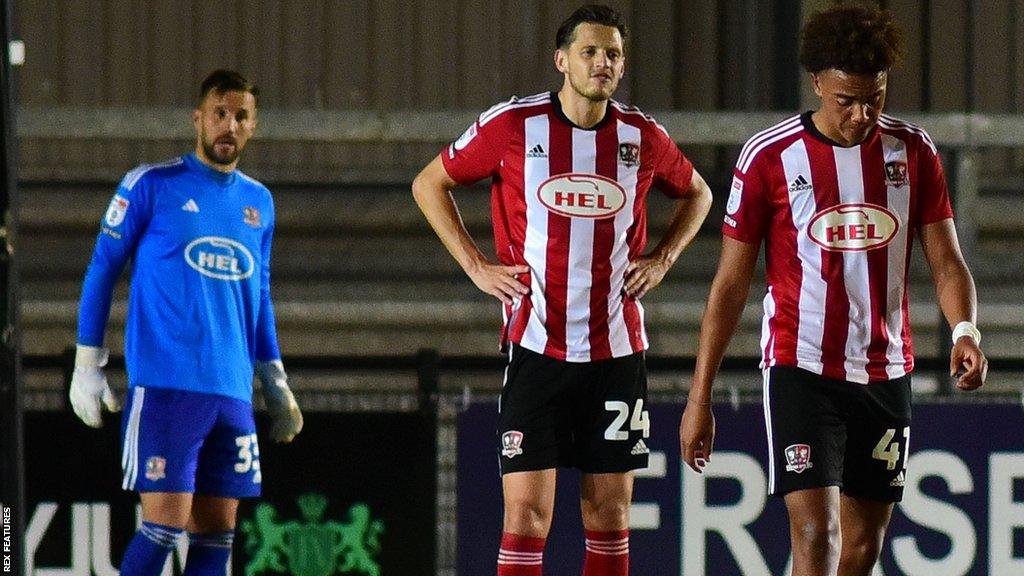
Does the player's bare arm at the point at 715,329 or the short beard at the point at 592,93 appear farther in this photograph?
the short beard at the point at 592,93

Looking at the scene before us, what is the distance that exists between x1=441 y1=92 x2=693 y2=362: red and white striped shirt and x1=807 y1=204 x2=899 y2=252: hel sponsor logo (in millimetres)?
817

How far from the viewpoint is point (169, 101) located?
396 inches

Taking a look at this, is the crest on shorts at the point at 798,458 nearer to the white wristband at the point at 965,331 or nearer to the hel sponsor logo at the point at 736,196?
the white wristband at the point at 965,331

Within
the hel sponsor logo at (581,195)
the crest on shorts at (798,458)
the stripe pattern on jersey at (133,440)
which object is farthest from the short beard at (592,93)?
the stripe pattern on jersey at (133,440)

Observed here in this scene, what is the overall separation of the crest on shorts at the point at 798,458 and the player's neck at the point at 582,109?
1316 millimetres

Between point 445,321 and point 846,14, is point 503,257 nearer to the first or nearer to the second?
point 846,14

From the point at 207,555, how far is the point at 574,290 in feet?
5.84

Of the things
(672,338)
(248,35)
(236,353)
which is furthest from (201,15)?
(236,353)

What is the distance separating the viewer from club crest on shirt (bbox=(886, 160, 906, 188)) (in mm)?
5215

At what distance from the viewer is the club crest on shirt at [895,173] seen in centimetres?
521

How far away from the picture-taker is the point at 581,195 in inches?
227

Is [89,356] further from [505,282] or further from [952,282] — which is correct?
[952,282]

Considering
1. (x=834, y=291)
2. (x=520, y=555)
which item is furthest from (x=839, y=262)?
(x=520, y=555)

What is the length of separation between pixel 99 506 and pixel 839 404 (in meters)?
3.27
